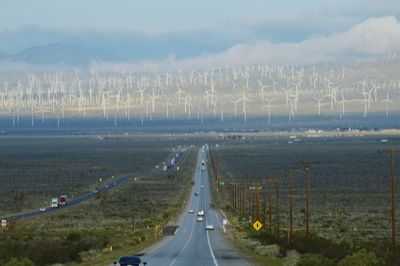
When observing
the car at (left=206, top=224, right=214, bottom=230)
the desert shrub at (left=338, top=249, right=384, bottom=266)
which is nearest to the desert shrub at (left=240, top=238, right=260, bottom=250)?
the car at (left=206, top=224, right=214, bottom=230)

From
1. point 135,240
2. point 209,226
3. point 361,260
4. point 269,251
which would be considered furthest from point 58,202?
point 361,260

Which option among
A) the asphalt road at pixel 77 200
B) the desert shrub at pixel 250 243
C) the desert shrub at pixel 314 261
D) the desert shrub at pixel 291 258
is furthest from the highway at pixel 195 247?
the asphalt road at pixel 77 200

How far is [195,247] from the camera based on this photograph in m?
58.9

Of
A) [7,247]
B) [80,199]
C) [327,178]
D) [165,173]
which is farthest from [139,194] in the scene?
[7,247]

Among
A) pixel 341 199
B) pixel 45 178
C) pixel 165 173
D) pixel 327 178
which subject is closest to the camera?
pixel 341 199

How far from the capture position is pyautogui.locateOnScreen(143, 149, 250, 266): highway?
47406mm

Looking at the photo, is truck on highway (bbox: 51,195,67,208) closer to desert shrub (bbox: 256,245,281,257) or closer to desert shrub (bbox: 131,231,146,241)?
desert shrub (bbox: 131,231,146,241)

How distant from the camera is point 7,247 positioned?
166ft

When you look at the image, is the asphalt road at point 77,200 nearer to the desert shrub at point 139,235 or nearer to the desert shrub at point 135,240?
the desert shrub at point 139,235

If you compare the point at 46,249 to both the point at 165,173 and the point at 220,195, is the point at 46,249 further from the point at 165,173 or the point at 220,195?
the point at 165,173

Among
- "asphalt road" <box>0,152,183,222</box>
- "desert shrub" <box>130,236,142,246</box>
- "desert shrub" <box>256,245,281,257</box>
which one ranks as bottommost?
"asphalt road" <box>0,152,183,222</box>

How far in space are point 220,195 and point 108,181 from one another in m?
26.8

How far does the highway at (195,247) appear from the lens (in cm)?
4741

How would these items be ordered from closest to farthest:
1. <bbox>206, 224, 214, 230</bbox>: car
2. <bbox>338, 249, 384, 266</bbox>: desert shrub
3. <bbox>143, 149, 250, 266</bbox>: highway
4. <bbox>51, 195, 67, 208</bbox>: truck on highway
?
<bbox>338, 249, 384, 266</bbox>: desert shrub, <bbox>143, 149, 250, 266</bbox>: highway, <bbox>206, 224, 214, 230</bbox>: car, <bbox>51, 195, 67, 208</bbox>: truck on highway
